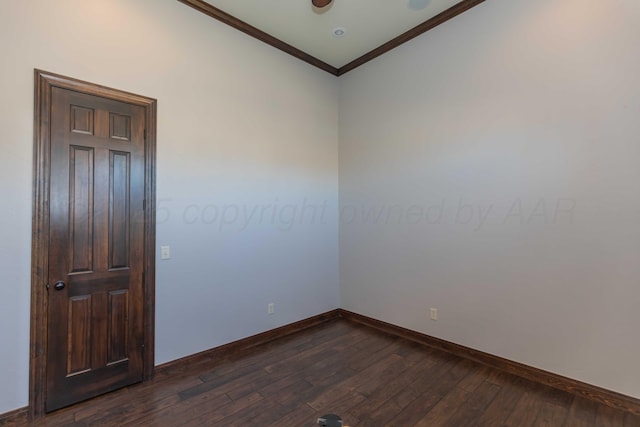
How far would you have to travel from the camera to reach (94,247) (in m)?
2.30

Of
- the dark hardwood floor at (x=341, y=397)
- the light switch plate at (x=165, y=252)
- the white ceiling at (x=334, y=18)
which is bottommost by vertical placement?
the dark hardwood floor at (x=341, y=397)

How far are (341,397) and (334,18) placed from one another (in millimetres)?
3629

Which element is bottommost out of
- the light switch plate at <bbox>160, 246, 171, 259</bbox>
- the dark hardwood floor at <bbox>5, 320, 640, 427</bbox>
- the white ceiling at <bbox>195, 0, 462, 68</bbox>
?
the dark hardwood floor at <bbox>5, 320, 640, 427</bbox>

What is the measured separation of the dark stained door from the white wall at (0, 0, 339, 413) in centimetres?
16

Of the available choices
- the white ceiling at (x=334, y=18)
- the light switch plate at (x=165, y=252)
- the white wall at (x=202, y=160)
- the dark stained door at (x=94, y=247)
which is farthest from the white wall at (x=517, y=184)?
the dark stained door at (x=94, y=247)

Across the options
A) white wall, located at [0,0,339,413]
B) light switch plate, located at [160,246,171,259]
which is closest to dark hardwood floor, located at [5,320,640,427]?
white wall, located at [0,0,339,413]

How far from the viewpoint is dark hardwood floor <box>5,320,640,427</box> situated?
204 centimetres

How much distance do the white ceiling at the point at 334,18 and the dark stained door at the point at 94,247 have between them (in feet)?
5.14

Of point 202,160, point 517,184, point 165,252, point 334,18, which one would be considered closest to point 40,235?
point 165,252

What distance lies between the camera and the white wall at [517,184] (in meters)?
2.18

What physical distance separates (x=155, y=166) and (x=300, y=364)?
90.2 inches

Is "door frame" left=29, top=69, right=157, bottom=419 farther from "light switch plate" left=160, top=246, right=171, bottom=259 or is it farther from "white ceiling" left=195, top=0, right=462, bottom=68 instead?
"white ceiling" left=195, top=0, right=462, bottom=68

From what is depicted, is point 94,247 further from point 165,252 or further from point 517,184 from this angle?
point 517,184

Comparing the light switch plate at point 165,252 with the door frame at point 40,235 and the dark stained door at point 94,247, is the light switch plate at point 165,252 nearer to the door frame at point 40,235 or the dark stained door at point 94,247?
the dark stained door at point 94,247
